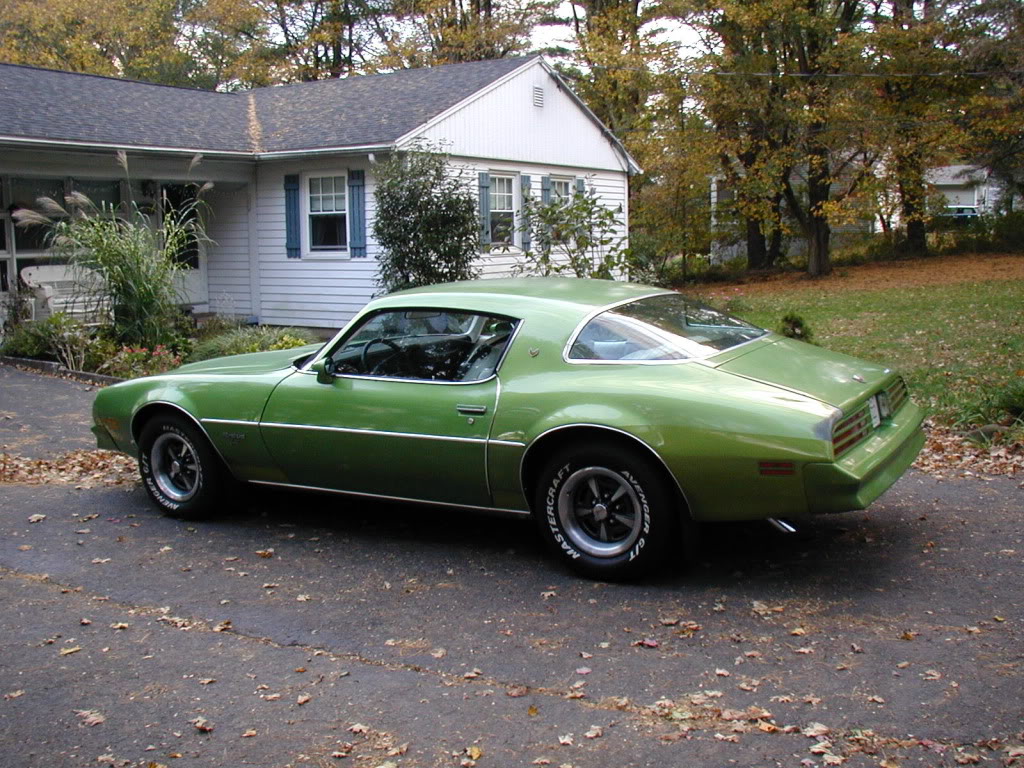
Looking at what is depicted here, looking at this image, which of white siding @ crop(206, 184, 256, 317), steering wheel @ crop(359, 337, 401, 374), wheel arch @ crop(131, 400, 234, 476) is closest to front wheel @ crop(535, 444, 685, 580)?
steering wheel @ crop(359, 337, 401, 374)

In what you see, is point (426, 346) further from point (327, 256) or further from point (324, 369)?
point (327, 256)

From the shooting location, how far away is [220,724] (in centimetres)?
388

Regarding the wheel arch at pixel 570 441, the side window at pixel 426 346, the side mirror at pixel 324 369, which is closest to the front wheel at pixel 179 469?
the side mirror at pixel 324 369

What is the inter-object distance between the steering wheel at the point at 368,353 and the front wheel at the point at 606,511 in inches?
48.8

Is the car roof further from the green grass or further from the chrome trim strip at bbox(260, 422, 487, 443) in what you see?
the green grass

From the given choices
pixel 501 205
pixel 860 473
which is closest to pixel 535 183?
pixel 501 205

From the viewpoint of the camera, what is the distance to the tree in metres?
14.3

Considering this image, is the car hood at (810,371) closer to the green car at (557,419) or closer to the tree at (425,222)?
the green car at (557,419)

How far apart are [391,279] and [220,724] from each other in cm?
1143

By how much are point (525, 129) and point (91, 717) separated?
16.7m

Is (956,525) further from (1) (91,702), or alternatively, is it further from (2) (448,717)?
(1) (91,702)

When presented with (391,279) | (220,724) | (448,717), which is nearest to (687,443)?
(448,717)

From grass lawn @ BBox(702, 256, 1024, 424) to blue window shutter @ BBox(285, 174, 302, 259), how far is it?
7.87 m

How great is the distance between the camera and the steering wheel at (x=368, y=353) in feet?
19.6
